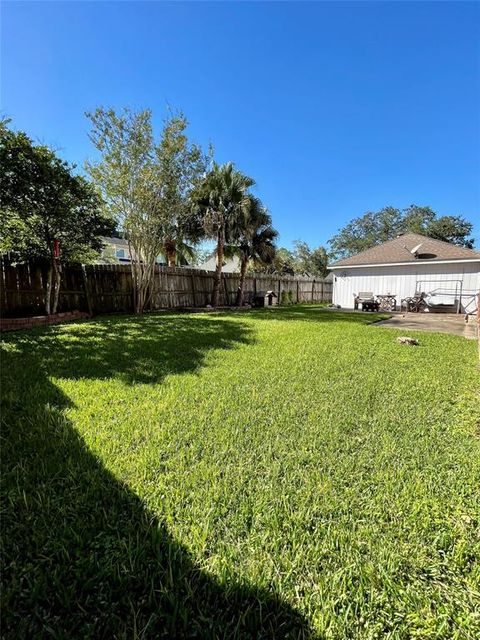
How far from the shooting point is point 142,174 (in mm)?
10156

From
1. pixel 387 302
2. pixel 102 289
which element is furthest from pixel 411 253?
pixel 102 289

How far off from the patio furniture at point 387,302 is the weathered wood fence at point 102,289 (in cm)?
717

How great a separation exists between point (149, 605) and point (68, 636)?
270 mm

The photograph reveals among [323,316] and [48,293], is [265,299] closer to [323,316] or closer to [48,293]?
[323,316]

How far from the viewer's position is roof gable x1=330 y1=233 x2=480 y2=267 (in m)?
14.3

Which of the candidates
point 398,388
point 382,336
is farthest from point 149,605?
point 382,336

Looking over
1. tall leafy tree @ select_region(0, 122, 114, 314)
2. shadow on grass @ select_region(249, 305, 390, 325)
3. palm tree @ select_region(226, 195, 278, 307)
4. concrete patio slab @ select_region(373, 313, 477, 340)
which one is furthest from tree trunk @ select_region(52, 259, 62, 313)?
concrete patio slab @ select_region(373, 313, 477, 340)

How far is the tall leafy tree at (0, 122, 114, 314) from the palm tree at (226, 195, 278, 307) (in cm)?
675

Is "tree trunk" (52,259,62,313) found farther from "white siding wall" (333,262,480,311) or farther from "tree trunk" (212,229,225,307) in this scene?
"white siding wall" (333,262,480,311)

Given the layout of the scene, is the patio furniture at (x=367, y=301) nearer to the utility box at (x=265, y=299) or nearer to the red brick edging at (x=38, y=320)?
the utility box at (x=265, y=299)

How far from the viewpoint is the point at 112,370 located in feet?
13.1

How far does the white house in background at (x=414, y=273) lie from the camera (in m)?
13.9

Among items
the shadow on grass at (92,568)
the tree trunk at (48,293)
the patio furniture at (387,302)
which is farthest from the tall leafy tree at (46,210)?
the patio furniture at (387,302)

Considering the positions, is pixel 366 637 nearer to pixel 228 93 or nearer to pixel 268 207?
pixel 228 93
